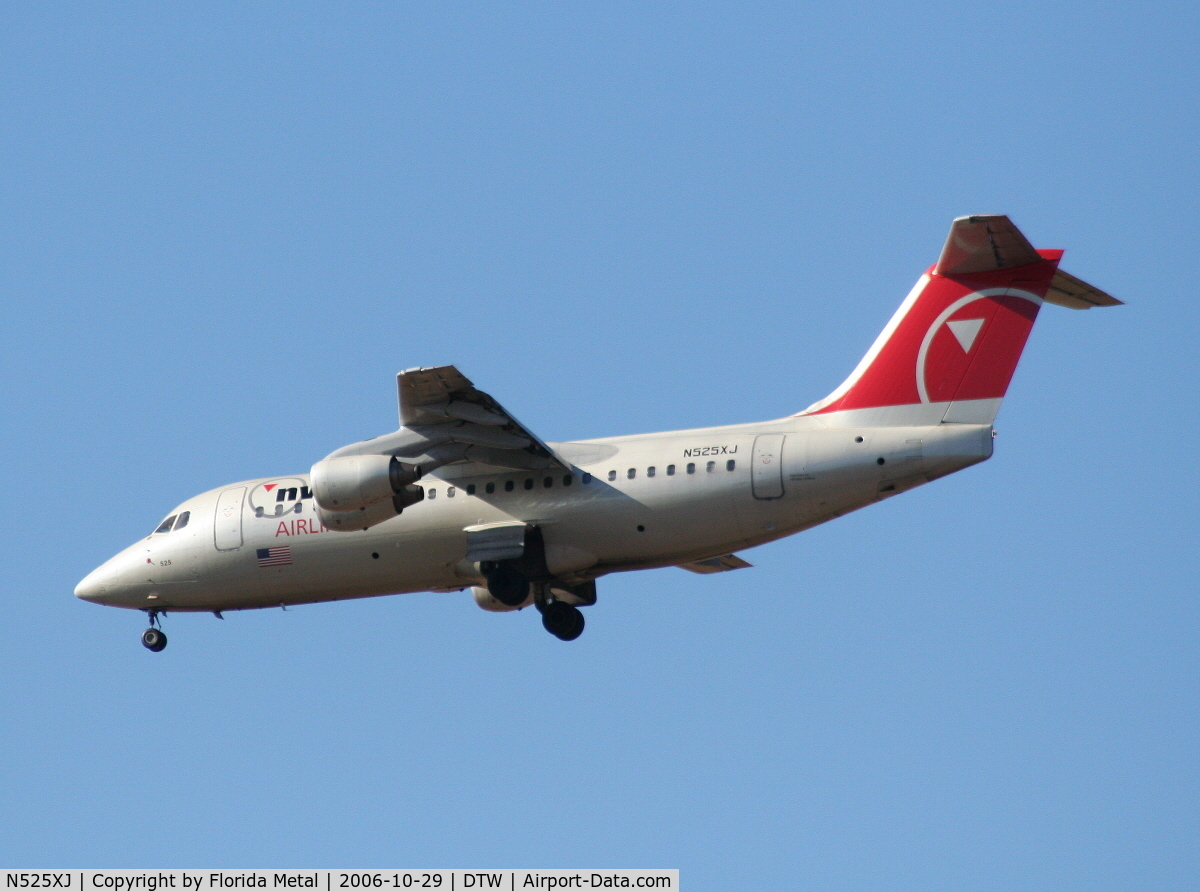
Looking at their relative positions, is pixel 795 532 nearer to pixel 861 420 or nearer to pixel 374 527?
pixel 861 420

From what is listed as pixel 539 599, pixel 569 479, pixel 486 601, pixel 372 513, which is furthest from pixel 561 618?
pixel 372 513

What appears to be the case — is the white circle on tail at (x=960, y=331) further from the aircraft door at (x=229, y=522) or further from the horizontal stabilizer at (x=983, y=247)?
the aircraft door at (x=229, y=522)

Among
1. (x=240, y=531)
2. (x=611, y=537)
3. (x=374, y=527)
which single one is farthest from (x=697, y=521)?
(x=240, y=531)

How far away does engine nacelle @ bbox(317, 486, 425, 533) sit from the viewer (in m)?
22.4

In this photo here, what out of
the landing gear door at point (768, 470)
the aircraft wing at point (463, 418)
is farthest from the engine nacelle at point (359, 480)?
the landing gear door at point (768, 470)

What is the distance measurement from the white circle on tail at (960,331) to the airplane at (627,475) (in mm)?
16

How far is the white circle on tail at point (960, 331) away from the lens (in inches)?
849

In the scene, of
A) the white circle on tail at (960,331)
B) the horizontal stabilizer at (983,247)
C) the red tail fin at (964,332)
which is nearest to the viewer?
the horizontal stabilizer at (983,247)

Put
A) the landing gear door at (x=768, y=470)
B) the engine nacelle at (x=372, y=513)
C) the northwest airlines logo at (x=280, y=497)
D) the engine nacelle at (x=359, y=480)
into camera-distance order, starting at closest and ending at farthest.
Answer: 1. the landing gear door at (x=768, y=470)
2. the engine nacelle at (x=359, y=480)
3. the engine nacelle at (x=372, y=513)
4. the northwest airlines logo at (x=280, y=497)

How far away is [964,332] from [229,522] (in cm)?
993

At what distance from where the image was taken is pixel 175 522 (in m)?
25.4

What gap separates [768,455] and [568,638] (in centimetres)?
432

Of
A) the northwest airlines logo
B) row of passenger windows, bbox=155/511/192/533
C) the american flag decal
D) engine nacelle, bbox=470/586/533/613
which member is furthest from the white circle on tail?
row of passenger windows, bbox=155/511/192/533

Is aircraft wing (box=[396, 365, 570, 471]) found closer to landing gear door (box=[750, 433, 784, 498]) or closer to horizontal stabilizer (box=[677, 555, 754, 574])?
landing gear door (box=[750, 433, 784, 498])
